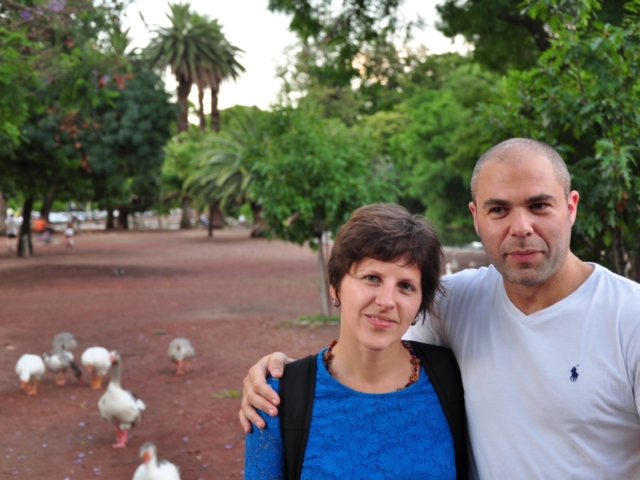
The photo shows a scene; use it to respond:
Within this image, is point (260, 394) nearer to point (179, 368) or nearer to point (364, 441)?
point (364, 441)

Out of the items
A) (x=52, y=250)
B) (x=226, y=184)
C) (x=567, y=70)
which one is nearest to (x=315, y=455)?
(x=567, y=70)

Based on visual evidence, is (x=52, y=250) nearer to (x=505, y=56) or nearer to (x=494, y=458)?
(x=505, y=56)

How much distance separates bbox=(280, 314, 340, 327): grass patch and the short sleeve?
11.6m

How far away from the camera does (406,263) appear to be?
242 cm

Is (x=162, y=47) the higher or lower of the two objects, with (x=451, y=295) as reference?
higher

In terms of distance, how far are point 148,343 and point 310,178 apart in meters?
3.98

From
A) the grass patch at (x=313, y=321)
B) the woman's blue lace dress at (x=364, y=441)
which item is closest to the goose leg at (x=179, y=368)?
the grass patch at (x=313, y=321)

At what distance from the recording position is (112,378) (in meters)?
8.16

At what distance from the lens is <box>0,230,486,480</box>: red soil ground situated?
7184mm

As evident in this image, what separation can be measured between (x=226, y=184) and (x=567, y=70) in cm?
3628

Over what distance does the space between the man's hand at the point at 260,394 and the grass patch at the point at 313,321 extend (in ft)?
37.7

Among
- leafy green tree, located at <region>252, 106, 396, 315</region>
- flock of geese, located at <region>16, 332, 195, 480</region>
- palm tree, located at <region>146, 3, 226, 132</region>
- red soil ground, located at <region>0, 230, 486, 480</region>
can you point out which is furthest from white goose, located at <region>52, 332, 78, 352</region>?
palm tree, located at <region>146, 3, 226, 132</region>

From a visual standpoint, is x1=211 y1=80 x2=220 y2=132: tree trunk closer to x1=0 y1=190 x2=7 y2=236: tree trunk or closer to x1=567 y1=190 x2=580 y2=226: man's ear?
x1=0 y1=190 x2=7 y2=236: tree trunk

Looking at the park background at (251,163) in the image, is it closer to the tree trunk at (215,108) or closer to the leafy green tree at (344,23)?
the leafy green tree at (344,23)
